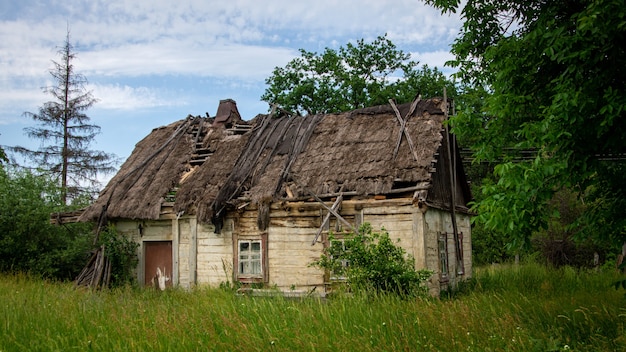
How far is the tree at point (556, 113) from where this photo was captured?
20.0 feet

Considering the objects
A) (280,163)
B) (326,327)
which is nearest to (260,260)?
(280,163)

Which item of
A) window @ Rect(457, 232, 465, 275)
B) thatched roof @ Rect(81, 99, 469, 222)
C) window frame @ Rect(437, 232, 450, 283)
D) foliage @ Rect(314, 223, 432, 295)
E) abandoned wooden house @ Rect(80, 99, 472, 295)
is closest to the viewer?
foliage @ Rect(314, 223, 432, 295)

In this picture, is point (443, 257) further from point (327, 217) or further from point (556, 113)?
point (556, 113)

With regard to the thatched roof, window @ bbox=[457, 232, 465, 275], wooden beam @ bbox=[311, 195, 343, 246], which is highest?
the thatched roof

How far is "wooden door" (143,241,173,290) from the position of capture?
15.4m

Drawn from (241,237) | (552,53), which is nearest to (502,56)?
(552,53)

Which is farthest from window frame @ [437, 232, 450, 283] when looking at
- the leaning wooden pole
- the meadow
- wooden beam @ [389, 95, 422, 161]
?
the meadow

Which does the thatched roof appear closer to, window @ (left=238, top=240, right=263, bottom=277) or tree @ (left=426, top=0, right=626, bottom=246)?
window @ (left=238, top=240, right=263, bottom=277)

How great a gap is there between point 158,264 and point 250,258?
10.5 ft

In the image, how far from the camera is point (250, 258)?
552 inches

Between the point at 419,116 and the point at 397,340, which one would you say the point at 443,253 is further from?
the point at 397,340

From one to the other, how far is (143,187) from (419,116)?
26.9 ft

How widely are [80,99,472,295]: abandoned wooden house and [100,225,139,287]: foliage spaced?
0.24m

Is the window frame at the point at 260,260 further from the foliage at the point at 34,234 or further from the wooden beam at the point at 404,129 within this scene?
the foliage at the point at 34,234
